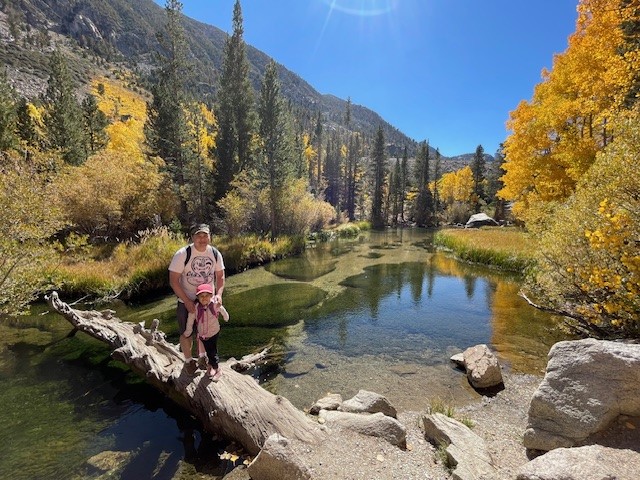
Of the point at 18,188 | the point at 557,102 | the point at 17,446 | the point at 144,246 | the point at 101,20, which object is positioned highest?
the point at 101,20

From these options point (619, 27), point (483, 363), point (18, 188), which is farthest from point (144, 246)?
point (619, 27)

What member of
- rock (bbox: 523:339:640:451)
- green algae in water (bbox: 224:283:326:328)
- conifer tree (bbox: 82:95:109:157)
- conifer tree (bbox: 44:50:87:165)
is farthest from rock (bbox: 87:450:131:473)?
conifer tree (bbox: 82:95:109:157)

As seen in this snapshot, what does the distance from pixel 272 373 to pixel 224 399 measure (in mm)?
3021

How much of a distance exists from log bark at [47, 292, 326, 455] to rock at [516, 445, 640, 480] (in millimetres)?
2674

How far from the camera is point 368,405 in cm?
584

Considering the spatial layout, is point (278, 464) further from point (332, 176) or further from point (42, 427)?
point (332, 176)

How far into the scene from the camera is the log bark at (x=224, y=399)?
4.95 m

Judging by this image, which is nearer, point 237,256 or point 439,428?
point 439,428

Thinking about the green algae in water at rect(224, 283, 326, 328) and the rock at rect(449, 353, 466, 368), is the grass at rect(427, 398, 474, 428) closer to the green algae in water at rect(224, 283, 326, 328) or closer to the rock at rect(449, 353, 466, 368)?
the rock at rect(449, 353, 466, 368)

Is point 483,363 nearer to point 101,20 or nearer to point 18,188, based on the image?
point 18,188

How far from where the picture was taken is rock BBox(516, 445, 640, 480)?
3.07 m

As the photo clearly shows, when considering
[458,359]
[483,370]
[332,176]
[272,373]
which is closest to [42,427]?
[272,373]

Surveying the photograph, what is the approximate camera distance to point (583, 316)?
7391 mm

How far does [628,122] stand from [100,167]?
24115mm
